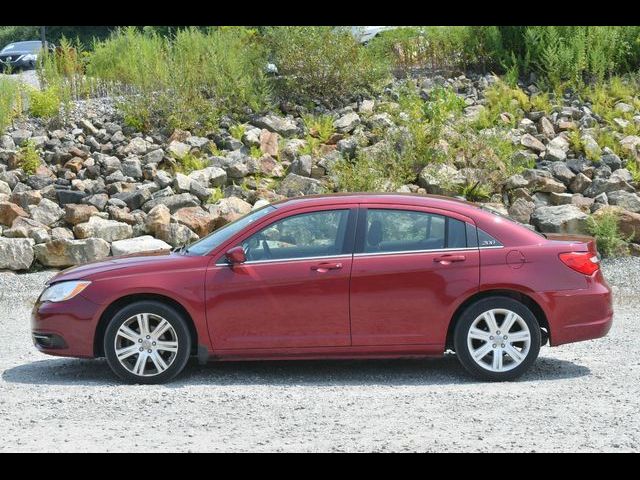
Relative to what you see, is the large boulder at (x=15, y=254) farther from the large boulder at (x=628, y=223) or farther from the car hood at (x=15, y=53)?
the car hood at (x=15, y=53)

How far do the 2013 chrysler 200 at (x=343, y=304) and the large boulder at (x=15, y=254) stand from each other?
17.2 feet

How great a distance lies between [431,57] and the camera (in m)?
19.2

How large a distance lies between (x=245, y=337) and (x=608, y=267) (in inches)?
247

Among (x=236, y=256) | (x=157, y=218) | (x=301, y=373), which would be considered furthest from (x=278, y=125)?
(x=236, y=256)

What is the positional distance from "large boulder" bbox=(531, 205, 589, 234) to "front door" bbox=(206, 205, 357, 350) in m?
6.13

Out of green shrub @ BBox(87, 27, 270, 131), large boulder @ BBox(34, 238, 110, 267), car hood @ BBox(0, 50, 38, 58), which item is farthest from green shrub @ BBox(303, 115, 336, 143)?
car hood @ BBox(0, 50, 38, 58)

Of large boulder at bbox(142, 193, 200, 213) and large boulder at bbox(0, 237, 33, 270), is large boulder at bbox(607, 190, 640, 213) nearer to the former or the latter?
large boulder at bbox(142, 193, 200, 213)

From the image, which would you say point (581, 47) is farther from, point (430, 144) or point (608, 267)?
point (608, 267)

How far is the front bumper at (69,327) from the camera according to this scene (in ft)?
27.0

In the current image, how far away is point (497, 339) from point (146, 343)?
107 inches

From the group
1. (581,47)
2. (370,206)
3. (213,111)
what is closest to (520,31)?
(581,47)

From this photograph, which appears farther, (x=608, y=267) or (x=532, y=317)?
(x=608, y=267)

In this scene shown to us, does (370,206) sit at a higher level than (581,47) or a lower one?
lower

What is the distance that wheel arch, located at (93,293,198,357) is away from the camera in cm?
823
